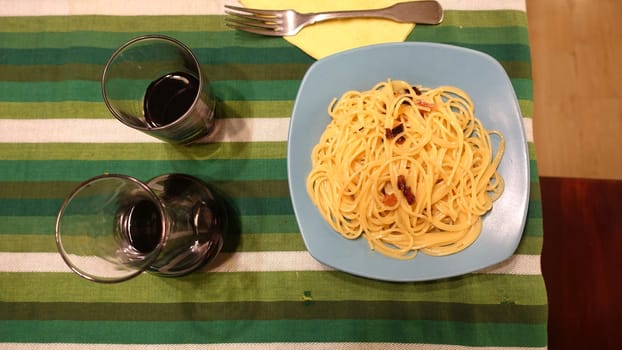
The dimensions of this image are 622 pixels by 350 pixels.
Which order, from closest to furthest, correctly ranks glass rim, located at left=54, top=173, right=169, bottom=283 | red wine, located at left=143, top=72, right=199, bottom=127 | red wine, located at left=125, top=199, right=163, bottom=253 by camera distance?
glass rim, located at left=54, top=173, right=169, bottom=283 < red wine, located at left=125, top=199, right=163, bottom=253 < red wine, located at left=143, top=72, right=199, bottom=127

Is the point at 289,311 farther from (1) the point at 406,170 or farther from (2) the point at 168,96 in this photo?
(2) the point at 168,96

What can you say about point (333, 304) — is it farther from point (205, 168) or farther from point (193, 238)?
point (205, 168)

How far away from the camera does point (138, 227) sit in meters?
0.92

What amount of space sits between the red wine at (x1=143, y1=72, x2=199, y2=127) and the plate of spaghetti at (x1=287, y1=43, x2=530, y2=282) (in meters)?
0.27

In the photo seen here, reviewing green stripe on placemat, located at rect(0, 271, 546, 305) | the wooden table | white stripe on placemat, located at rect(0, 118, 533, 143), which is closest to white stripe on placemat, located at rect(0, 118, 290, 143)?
white stripe on placemat, located at rect(0, 118, 533, 143)

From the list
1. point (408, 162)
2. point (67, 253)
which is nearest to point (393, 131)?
point (408, 162)

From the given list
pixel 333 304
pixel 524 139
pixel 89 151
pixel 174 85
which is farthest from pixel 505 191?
pixel 89 151

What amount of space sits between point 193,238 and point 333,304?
1.29 ft

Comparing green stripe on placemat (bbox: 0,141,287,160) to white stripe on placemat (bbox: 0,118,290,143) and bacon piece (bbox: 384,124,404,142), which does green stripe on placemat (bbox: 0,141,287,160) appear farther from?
bacon piece (bbox: 384,124,404,142)

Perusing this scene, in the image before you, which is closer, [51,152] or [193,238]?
[193,238]

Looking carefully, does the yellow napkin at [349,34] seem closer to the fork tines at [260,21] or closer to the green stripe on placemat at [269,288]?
the fork tines at [260,21]

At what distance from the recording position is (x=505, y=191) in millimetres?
1023

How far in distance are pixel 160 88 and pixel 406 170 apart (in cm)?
65

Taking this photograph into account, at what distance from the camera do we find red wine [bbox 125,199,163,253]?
3.00 feet
